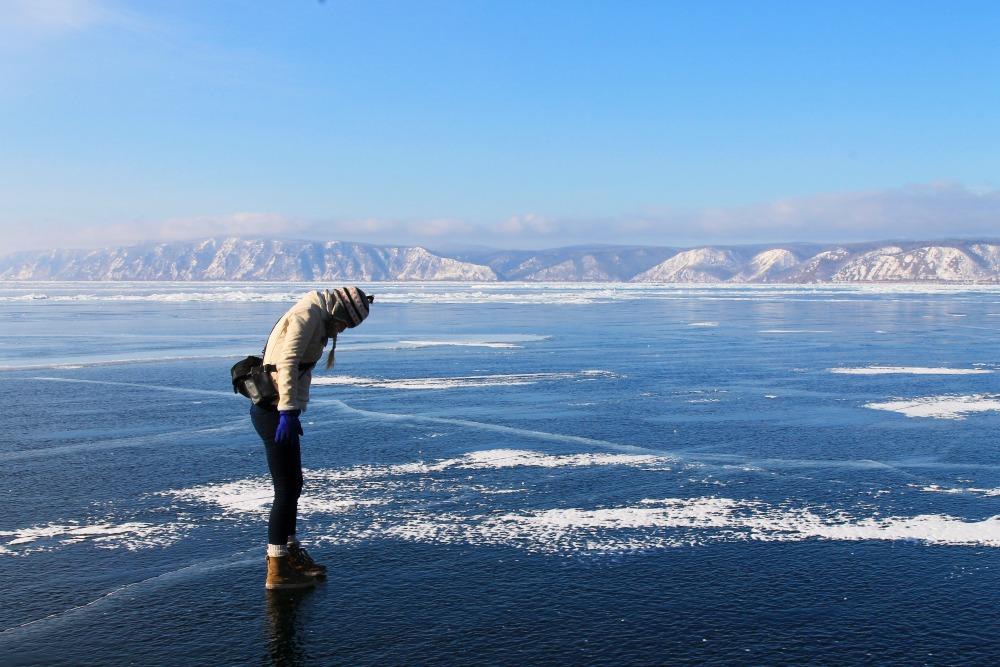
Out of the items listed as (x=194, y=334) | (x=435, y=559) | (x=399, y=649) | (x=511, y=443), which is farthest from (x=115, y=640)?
(x=194, y=334)

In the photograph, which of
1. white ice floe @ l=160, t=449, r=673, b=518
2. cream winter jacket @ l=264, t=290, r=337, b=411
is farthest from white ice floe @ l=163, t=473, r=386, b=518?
cream winter jacket @ l=264, t=290, r=337, b=411

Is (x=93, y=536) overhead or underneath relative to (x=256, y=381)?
underneath

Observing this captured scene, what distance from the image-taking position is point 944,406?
1357 centimetres

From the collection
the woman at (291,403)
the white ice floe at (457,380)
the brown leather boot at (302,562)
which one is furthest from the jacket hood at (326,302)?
the white ice floe at (457,380)

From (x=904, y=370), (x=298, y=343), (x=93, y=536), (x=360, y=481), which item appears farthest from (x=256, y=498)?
(x=904, y=370)

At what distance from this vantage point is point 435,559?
638 centimetres

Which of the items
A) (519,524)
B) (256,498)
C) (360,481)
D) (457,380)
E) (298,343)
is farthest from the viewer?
(457,380)

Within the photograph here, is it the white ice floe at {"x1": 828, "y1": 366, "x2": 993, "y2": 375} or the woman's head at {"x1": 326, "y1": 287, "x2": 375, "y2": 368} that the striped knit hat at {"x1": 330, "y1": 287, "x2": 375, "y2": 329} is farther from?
the white ice floe at {"x1": 828, "y1": 366, "x2": 993, "y2": 375}

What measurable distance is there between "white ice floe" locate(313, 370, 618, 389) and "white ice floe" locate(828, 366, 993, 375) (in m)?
4.98

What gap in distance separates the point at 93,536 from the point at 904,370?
650 inches

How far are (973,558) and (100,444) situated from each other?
9166 millimetres

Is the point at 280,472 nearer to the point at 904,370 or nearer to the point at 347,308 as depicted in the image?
the point at 347,308

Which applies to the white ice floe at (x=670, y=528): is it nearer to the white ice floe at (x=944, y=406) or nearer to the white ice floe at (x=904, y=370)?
the white ice floe at (x=944, y=406)

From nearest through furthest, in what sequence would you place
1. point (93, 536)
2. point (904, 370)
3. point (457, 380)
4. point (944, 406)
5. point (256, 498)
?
1. point (93, 536)
2. point (256, 498)
3. point (944, 406)
4. point (457, 380)
5. point (904, 370)
